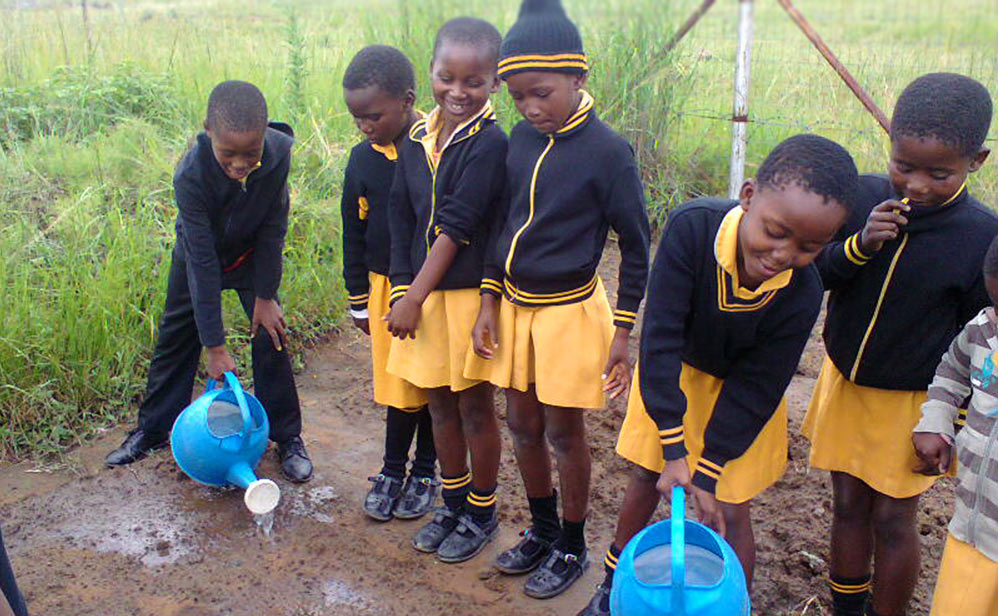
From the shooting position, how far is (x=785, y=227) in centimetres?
183

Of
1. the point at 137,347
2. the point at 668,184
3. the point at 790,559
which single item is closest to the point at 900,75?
the point at 668,184

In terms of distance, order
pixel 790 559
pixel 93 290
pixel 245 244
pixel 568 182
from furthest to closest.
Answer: pixel 93 290 < pixel 245 244 < pixel 790 559 < pixel 568 182

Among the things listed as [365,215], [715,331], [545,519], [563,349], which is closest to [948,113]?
[715,331]

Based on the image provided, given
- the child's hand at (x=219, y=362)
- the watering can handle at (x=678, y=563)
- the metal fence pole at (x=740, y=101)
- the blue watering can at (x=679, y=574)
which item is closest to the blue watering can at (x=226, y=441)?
the child's hand at (x=219, y=362)

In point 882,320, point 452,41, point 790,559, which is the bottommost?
point 790,559

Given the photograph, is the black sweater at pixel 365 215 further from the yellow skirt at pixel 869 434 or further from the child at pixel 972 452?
the child at pixel 972 452

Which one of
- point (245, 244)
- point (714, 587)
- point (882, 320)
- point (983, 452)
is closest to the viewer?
point (714, 587)

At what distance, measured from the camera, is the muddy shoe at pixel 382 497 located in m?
3.04

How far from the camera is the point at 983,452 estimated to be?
1.81m

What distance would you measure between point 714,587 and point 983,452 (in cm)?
63

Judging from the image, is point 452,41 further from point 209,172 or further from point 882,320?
point 882,320

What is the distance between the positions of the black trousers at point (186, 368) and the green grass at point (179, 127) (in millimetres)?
394

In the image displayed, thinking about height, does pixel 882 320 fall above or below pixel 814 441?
above

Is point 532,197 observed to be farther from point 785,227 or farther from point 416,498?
point 416,498
